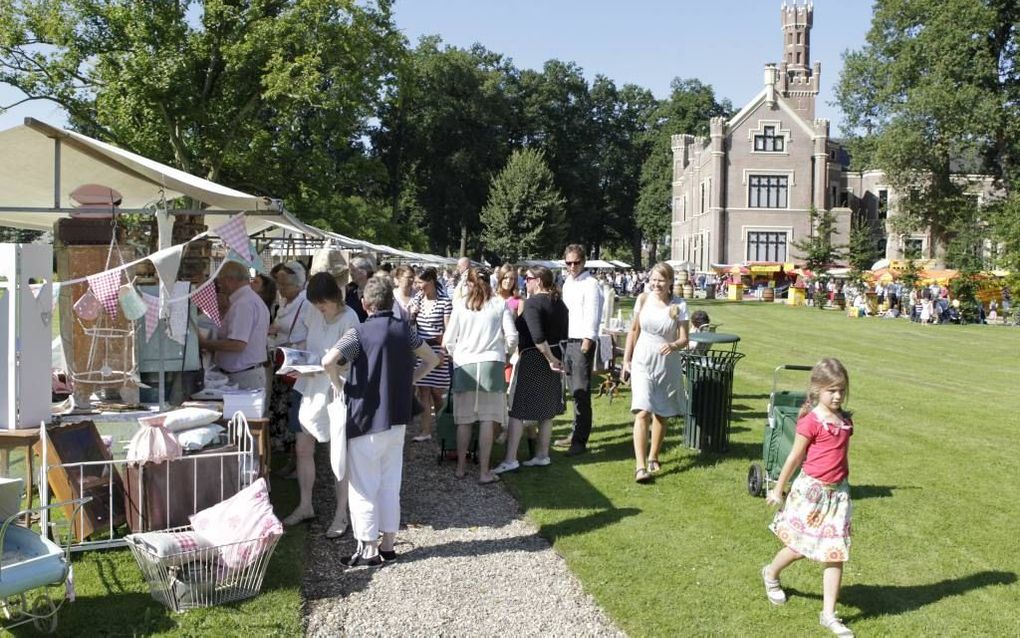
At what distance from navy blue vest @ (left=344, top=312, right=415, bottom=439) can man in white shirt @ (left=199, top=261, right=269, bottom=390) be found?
4.74 feet

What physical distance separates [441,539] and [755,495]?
2.72 metres

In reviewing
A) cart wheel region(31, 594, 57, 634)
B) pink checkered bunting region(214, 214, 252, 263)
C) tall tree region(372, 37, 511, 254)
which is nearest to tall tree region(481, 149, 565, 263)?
tall tree region(372, 37, 511, 254)

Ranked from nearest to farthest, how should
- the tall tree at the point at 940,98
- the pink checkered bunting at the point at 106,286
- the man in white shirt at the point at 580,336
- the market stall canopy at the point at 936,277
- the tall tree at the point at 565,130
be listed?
the pink checkered bunting at the point at 106,286 → the man in white shirt at the point at 580,336 → the market stall canopy at the point at 936,277 → the tall tree at the point at 940,98 → the tall tree at the point at 565,130

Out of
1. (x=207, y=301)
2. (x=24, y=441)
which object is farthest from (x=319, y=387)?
(x=24, y=441)

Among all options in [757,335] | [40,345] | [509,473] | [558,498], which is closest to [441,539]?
[558,498]

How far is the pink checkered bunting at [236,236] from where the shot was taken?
5.58 meters

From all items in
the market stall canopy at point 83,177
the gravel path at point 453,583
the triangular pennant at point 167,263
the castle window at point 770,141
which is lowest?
the gravel path at point 453,583

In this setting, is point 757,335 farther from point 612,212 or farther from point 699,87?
point 699,87

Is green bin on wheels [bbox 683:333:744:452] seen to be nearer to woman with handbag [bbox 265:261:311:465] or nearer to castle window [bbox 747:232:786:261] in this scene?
woman with handbag [bbox 265:261:311:465]

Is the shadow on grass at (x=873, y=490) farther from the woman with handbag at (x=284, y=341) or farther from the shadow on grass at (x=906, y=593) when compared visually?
the woman with handbag at (x=284, y=341)

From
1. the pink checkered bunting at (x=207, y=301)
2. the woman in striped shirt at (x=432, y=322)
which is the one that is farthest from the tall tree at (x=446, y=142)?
the pink checkered bunting at (x=207, y=301)

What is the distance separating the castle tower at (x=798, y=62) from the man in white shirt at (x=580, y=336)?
78.8 metres

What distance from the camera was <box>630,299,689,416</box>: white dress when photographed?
7242 millimetres

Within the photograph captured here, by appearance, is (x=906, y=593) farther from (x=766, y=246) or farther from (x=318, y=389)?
(x=766, y=246)
